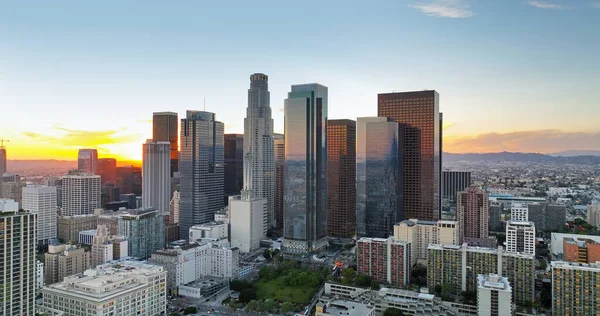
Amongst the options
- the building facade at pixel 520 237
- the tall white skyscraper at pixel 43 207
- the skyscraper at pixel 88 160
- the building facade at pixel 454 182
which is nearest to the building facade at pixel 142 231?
the tall white skyscraper at pixel 43 207

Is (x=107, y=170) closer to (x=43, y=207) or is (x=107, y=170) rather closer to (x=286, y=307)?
(x=43, y=207)

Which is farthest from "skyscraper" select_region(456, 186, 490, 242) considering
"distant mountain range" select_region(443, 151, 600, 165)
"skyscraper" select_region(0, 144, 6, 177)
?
"skyscraper" select_region(0, 144, 6, 177)

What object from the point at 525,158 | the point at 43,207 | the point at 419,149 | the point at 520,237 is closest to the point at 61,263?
the point at 43,207

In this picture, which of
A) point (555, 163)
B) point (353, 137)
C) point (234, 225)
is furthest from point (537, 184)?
point (234, 225)

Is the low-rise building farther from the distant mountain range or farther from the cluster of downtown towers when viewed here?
the distant mountain range

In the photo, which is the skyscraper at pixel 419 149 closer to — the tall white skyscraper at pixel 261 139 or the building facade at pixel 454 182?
the tall white skyscraper at pixel 261 139

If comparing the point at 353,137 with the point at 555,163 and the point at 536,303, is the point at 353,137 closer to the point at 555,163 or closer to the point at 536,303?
the point at 536,303
